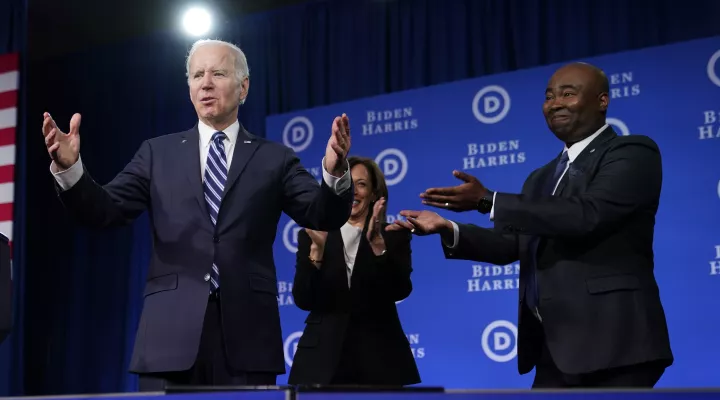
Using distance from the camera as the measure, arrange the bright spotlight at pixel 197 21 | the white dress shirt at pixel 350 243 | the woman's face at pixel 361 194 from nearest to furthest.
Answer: the white dress shirt at pixel 350 243, the woman's face at pixel 361 194, the bright spotlight at pixel 197 21

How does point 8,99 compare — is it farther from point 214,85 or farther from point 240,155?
point 240,155

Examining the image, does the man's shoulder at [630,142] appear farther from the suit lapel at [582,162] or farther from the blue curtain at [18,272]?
the blue curtain at [18,272]

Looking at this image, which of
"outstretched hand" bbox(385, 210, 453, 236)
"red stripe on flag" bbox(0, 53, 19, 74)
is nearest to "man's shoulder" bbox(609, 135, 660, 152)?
"outstretched hand" bbox(385, 210, 453, 236)

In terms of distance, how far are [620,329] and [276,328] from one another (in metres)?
0.85

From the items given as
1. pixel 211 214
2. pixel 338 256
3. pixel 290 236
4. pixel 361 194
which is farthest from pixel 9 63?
pixel 211 214

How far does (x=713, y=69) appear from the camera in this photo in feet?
13.7

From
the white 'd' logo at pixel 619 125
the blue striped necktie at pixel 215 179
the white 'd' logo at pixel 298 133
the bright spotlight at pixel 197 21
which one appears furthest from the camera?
the bright spotlight at pixel 197 21

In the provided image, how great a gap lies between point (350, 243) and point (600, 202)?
3.95ft

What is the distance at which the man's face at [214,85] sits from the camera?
233 centimetres

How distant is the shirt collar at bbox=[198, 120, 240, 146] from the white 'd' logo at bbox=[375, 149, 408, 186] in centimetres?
263

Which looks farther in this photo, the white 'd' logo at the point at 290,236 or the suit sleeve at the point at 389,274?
the white 'd' logo at the point at 290,236


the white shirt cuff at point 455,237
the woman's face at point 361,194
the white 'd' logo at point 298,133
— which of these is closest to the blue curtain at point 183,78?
the white 'd' logo at point 298,133

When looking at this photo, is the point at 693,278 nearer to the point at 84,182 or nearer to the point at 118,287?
the point at 84,182

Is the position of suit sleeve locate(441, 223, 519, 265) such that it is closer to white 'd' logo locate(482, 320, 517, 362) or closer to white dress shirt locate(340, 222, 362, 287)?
→ white dress shirt locate(340, 222, 362, 287)
